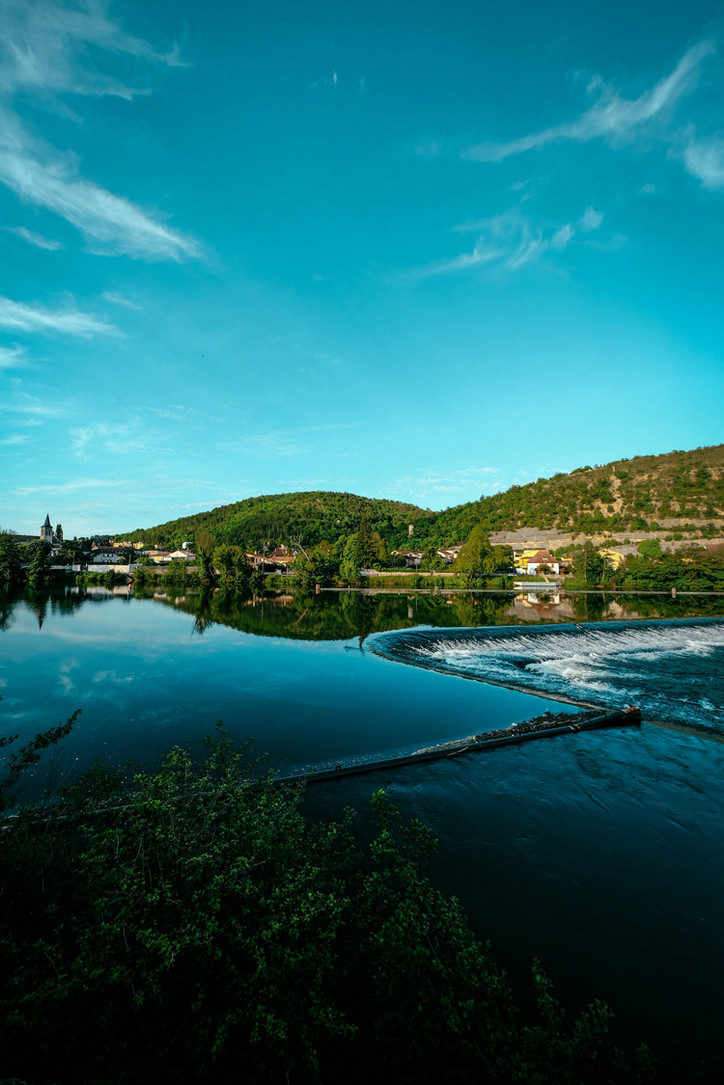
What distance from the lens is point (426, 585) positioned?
217ft

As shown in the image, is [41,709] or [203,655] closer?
[41,709]

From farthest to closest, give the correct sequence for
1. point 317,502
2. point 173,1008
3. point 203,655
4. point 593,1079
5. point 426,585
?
1. point 317,502
2. point 426,585
3. point 203,655
4. point 593,1079
5. point 173,1008

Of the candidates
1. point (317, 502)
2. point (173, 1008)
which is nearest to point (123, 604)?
point (173, 1008)

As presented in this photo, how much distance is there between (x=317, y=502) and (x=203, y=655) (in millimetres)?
149621

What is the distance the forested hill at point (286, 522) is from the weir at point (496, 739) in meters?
90.6

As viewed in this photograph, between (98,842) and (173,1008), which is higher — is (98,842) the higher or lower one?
the higher one

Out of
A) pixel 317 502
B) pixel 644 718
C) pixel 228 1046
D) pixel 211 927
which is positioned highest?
pixel 317 502

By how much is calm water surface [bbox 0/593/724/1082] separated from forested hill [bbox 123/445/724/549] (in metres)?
72.6

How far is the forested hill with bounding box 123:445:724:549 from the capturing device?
92375 mm

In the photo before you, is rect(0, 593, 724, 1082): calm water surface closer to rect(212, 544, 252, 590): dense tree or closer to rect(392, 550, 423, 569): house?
rect(212, 544, 252, 590): dense tree

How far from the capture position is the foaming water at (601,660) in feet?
55.7

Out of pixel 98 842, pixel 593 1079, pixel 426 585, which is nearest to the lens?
pixel 593 1079

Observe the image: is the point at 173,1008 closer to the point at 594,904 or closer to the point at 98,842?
the point at 98,842

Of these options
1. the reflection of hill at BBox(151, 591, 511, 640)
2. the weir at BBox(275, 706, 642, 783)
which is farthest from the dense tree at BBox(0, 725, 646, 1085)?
the reflection of hill at BBox(151, 591, 511, 640)
